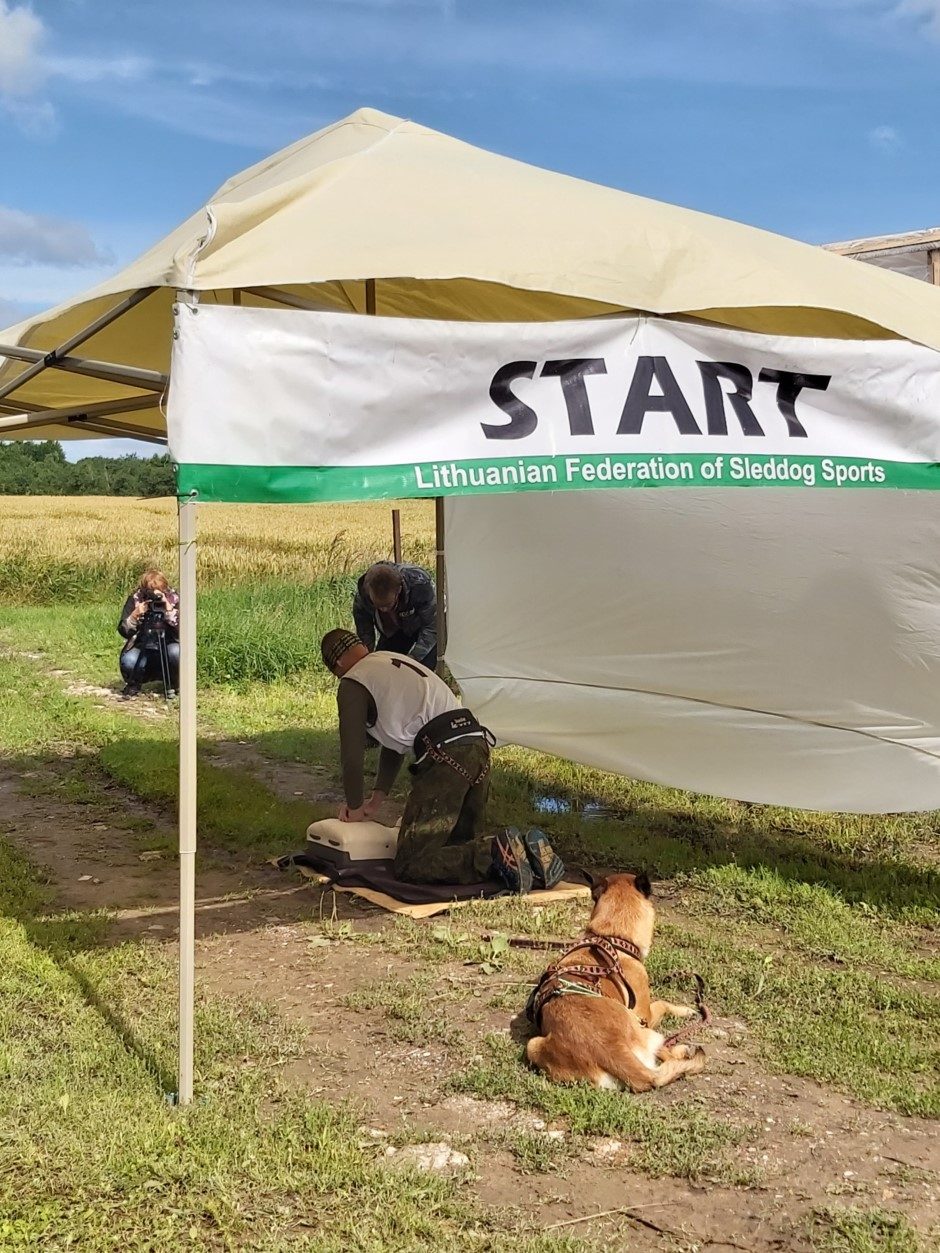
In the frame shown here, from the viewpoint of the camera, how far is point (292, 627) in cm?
1395

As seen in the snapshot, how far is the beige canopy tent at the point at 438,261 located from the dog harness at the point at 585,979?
3.97 ft

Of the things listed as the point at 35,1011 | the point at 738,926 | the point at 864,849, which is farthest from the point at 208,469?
the point at 864,849

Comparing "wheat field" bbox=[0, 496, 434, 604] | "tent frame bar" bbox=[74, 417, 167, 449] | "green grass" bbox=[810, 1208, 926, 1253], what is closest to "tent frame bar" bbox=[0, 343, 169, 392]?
"tent frame bar" bbox=[74, 417, 167, 449]

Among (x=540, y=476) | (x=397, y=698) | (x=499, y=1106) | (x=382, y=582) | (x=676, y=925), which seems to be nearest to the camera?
(x=499, y=1106)

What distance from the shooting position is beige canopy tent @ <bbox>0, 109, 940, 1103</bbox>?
4.26m

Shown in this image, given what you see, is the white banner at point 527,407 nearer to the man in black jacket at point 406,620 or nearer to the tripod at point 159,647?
the man in black jacket at point 406,620

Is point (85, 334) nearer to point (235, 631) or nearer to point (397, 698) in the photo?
point (397, 698)

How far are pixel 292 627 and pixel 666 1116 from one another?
34.4 ft

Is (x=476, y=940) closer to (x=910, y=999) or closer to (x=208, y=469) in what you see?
(x=910, y=999)

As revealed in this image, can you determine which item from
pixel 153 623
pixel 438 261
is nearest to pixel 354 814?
pixel 438 261

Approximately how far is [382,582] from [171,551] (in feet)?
55.1

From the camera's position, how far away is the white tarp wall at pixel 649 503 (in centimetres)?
413

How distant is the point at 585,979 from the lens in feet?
13.8

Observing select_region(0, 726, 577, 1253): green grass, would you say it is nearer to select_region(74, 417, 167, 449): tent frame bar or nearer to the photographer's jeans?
select_region(74, 417, 167, 449): tent frame bar
